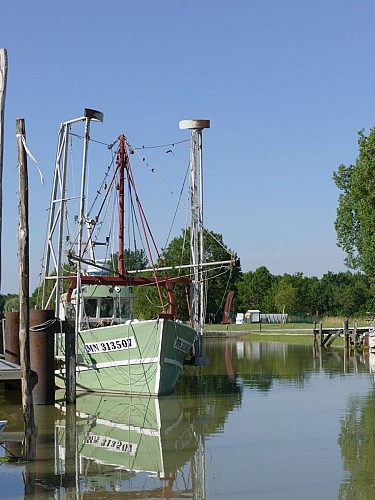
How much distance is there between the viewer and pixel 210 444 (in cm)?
2016

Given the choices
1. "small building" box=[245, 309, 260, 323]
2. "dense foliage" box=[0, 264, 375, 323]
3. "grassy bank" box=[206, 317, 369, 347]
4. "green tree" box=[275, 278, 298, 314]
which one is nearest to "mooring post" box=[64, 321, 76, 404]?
"grassy bank" box=[206, 317, 369, 347]

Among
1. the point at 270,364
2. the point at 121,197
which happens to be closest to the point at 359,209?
the point at 270,364

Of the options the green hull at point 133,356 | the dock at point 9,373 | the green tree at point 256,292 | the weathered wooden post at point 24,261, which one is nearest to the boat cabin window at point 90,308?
the green hull at point 133,356

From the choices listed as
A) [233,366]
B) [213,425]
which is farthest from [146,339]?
[233,366]

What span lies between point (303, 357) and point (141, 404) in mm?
23858

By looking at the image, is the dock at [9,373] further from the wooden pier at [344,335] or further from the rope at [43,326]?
the wooden pier at [344,335]

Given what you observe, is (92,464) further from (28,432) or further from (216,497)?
(216,497)

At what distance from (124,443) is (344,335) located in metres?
37.3

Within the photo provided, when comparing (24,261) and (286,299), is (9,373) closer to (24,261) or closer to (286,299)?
(24,261)

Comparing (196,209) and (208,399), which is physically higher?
(196,209)

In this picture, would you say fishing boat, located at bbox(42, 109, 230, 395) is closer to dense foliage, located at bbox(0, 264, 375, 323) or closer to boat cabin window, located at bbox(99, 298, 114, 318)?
boat cabin window, located at bbox(99, 298, 114, 318)

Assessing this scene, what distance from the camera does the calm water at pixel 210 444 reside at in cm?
1559

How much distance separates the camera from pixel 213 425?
2322cm

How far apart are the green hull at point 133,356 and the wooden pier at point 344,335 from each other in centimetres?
2764
